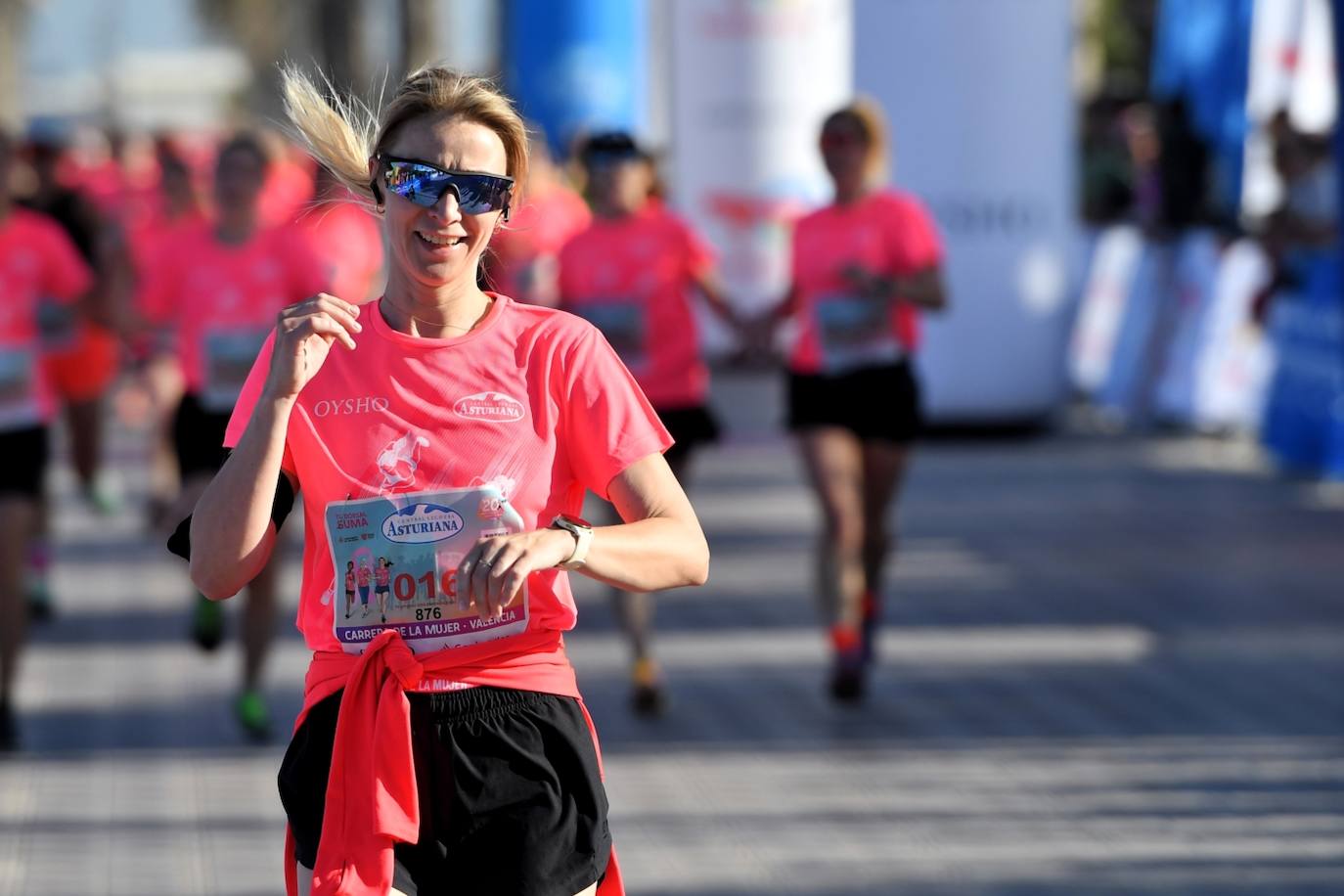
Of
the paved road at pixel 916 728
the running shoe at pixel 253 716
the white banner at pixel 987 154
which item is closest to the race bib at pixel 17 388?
the paved road at pixel 916 728

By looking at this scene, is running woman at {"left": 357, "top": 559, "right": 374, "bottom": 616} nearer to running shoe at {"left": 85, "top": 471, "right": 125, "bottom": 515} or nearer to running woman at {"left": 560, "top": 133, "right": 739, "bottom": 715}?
running woman at {"left": 560, "top": 133, "right": 739, "bottom": 715}

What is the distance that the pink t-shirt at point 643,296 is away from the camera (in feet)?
28.0

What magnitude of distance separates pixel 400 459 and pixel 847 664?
5.06 m

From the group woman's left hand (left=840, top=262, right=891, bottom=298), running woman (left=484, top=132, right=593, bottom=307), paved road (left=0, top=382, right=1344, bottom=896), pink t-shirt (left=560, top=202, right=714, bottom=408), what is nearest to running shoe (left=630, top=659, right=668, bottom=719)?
paved road (left=0, top=382, right=1344, bottom=896)

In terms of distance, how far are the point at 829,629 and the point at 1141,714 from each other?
1133 mm

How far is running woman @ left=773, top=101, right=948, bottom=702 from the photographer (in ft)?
26.8

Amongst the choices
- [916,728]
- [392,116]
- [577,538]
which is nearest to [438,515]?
[577,538]

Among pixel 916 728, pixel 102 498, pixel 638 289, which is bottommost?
pixel 102 498

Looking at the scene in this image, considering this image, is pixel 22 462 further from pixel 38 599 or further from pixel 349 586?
pixel 349 586

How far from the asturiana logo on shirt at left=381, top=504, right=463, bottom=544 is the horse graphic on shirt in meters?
0.05

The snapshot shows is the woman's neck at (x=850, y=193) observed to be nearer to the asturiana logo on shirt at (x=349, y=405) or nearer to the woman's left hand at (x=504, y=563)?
the asturiana logo on shirt at (x=349, y=405)

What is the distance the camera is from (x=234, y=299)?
26.2 ft

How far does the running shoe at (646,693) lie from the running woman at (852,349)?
64cm

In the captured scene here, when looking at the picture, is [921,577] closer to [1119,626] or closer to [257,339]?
[1119,626]
